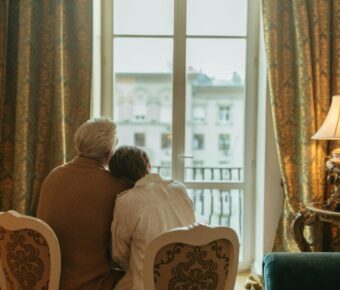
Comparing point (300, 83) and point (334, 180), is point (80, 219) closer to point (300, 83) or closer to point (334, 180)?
point (334, 180)

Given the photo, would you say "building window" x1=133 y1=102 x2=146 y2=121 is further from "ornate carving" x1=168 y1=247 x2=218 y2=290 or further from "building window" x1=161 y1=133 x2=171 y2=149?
"ornate carving" x1=168 y1=247 x2=218 y2=290

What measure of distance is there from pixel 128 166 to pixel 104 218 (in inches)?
10.8

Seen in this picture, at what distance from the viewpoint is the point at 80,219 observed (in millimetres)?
1732

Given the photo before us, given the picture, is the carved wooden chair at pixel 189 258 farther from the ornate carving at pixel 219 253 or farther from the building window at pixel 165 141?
the building window at pixel 165 141

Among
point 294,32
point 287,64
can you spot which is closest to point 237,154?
point 287,64

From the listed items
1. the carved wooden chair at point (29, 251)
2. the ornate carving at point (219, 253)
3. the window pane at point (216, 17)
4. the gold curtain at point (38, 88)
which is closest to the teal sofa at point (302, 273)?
the ornate carving at point (219, 253)

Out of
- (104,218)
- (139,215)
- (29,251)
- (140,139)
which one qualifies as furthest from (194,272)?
(140,139)

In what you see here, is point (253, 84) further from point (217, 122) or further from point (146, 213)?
point (146, 213)

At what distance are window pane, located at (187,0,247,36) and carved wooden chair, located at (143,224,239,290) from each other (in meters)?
2.02

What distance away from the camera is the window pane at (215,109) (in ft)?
10.2

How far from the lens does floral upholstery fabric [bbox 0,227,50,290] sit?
162 cm

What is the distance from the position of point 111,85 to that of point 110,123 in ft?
3.85

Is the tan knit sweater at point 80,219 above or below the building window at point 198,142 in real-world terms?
below

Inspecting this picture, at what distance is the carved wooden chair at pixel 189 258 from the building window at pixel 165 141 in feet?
5.32
